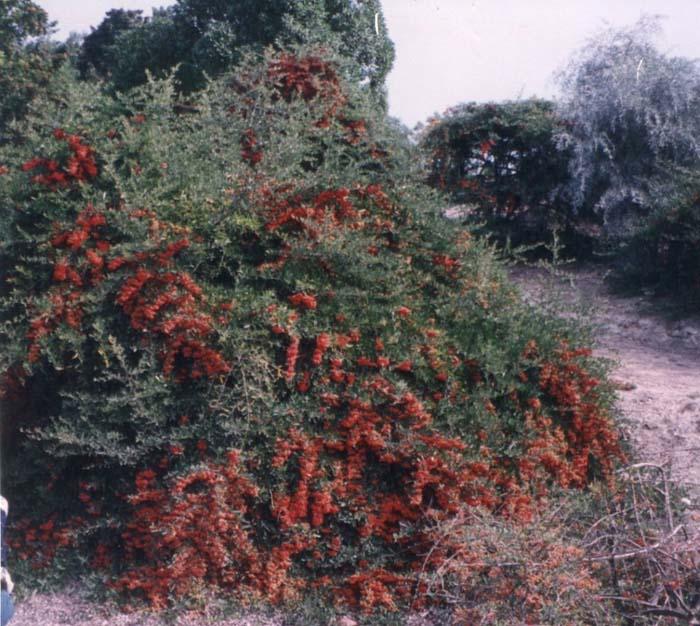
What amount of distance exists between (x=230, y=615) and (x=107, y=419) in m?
1.01

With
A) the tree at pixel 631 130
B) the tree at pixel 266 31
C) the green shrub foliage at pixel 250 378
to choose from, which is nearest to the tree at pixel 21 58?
Answer: the tree at pixel 266 31

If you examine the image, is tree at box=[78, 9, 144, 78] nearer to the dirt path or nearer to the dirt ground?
the dirt ground

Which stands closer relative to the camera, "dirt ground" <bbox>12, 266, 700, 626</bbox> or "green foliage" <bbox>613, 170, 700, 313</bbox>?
"dirt ground" <bbox>12, 266, 700, 626</bbox>

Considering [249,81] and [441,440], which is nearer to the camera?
[441,440]

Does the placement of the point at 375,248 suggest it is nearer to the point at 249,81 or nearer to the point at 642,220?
the point at 249,81

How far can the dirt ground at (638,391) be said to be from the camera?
4145 mm

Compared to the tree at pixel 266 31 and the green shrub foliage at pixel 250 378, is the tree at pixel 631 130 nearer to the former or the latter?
the tree at pixel 266 31

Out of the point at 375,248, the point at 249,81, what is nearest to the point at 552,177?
the point at 249,81

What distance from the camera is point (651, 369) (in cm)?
771

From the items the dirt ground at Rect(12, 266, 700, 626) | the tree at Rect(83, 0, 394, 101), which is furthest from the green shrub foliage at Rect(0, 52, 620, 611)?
the tree at Rect(83, 0, 394, 101)

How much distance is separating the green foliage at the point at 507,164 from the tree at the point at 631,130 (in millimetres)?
392

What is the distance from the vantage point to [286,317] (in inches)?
165

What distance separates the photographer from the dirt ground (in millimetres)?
4145

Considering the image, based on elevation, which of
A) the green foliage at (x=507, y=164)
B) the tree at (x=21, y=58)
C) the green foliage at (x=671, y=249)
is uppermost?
the tree at (x=21, y=58)
